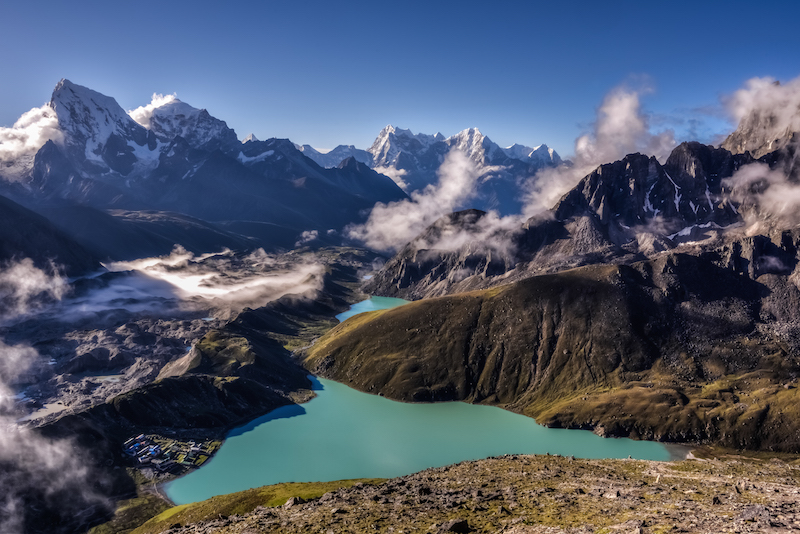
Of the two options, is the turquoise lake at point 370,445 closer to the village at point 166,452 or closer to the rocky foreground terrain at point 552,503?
the village at point 166,452

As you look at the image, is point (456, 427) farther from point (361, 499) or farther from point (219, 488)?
point (361, 499)

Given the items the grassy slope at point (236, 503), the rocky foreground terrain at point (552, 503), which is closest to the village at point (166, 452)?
the grassy slope at point (236, 503)

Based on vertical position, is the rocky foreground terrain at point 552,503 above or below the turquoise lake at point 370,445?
above

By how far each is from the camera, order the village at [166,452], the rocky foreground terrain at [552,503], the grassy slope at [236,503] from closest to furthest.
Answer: the rocky foreground terrain at [552,503]
the grassy slope at [236,503]
the village at [166,452]

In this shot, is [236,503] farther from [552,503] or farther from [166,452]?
[552,503]

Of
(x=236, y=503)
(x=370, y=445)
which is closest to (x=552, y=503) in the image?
(x=236, y=503)

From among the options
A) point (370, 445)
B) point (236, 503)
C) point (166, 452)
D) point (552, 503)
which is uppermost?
point (552, 503)

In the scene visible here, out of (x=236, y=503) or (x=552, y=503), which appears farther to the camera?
(x=236, y=503)
